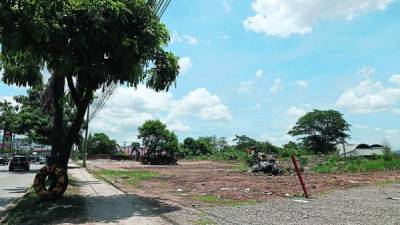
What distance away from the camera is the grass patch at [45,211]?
44.2 ft

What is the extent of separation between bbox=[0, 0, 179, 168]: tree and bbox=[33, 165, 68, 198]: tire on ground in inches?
37.0

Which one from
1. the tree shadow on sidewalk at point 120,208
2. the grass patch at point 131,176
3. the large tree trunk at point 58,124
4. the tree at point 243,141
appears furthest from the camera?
the tree at point 243,141

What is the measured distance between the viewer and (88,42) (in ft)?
49.0

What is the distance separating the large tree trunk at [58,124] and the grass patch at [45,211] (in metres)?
1.63

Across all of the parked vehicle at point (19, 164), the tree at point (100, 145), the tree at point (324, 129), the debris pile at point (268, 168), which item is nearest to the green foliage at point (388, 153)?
the debris pile at point (268, 168)

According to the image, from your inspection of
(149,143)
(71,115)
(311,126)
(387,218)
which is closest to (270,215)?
(387,218)

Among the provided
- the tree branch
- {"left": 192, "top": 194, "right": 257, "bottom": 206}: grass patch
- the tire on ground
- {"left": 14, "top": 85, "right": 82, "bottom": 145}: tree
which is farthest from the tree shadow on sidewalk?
{"left": 14, "top": 85, "right": 82, "bottom": 145}: tree

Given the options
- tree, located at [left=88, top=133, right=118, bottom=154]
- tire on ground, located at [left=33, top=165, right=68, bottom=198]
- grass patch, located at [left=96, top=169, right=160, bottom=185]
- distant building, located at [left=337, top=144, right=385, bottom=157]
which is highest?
tree, located at [left=88, top=133, right=118, bottom=154]

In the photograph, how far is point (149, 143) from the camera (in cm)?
9075

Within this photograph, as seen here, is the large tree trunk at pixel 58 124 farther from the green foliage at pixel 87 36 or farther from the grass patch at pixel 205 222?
the grass patch at pixel 205 222

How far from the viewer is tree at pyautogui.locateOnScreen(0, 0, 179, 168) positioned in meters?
13.7

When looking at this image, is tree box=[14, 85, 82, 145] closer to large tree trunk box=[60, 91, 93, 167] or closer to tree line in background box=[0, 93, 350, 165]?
tree line in background box=[0, 93, 350, 165]

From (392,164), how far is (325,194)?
19.8 meters

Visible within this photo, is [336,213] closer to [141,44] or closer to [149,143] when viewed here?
[141,44]
